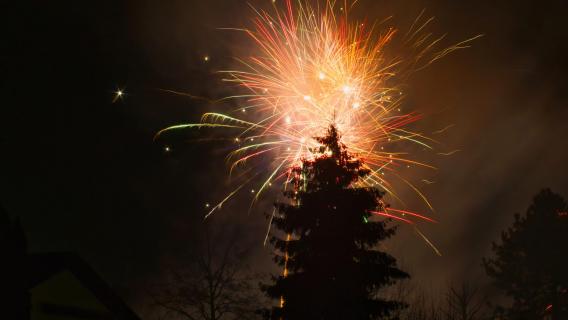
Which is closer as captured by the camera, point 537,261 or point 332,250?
point 332,250

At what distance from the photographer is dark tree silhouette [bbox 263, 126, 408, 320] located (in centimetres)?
1686

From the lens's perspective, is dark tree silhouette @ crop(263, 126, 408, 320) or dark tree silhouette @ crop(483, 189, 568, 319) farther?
dark tree silhouette @ crop(483, 189, 568, 319)

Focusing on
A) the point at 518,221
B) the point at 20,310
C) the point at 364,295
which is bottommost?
the point at 20,310

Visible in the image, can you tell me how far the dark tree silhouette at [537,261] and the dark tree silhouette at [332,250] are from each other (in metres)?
26.2

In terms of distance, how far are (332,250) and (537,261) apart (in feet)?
99.1

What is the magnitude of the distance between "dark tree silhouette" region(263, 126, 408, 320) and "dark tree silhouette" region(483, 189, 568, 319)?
2618 cm

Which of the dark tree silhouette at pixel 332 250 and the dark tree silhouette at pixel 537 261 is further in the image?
the dark tree silhouette at pixel 537 261

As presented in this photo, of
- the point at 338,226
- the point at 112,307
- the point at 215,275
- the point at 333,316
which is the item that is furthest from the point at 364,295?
the point at 215,275

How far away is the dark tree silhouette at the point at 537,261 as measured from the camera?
39.7m

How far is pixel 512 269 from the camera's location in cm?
4275

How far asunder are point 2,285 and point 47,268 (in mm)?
6364

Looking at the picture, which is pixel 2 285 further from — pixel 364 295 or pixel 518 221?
pixel 518 221

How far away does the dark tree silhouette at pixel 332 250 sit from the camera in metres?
16.9

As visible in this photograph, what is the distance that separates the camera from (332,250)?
1725cm
